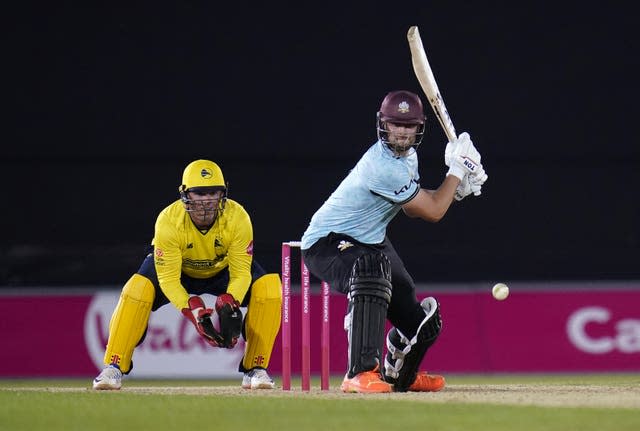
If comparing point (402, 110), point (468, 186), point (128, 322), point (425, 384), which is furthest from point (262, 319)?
point (402, 110)

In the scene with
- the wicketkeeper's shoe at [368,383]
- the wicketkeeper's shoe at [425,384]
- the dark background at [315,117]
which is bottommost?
the wicketkeeper's shoe at [368,383]

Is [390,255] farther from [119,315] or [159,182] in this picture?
[159,182]

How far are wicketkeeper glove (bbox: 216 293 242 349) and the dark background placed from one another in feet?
13.2

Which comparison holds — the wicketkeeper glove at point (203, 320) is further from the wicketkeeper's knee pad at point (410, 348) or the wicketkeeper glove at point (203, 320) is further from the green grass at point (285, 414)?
the wicketkeeper's knee pad at point (410, 348)

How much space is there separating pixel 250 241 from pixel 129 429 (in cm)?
210

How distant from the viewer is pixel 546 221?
10531mm

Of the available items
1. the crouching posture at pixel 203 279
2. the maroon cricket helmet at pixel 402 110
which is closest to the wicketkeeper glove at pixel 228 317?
the crouching posture at pixel 203 279

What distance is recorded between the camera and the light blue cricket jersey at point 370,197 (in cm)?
555

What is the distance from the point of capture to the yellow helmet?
614 cm

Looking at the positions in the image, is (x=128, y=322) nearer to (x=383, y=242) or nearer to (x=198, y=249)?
(x=198, y=249)

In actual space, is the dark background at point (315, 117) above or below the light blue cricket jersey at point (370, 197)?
above

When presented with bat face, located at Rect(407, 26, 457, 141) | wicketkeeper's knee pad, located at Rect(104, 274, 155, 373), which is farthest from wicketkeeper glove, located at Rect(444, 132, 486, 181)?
wicketkeeper's knee pad, located at Rect(104, 274, 155, 373)

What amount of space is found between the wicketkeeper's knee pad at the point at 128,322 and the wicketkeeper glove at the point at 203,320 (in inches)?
9.5

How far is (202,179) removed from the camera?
615cm
